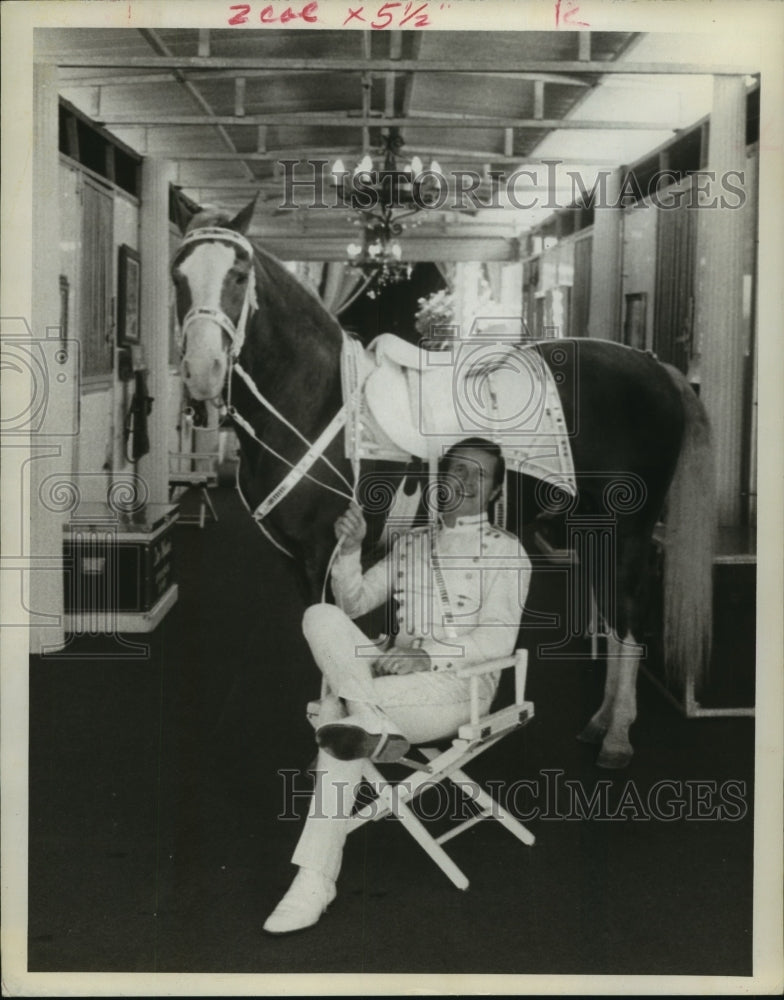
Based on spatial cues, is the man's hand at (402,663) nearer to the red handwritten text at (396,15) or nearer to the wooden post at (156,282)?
the wooden post at (156,282)

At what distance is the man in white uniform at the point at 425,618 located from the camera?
3.07m

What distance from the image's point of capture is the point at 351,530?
3.17 metres

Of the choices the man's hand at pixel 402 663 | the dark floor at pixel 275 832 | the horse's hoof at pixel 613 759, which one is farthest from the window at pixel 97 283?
the horse's hoof at pixel 613 759

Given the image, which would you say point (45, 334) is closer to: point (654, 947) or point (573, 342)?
point (573, 342)

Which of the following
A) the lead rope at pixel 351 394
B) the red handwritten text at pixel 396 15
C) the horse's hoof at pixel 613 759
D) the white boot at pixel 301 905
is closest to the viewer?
the white boot at pixel 301 905

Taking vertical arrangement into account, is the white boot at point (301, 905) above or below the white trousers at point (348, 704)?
below

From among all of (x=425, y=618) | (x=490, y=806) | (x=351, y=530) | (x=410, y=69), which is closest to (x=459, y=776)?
(x=490, y=806)

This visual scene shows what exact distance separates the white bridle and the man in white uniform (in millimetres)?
614

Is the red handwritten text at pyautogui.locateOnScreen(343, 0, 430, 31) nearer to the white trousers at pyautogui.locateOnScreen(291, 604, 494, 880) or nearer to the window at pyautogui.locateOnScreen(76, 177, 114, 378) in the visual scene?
the window at pyautogui.locateOnScreen(76, 177, 114, 378)

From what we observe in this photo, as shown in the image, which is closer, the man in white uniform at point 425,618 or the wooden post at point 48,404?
the man in white uniform at point 425,618

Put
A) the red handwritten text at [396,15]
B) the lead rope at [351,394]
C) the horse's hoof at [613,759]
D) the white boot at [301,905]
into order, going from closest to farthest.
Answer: the white boot at [301,905]
the red handwritten text at [396,15]
the lead rope at [351,394]
the horse's hoof at [613,759]

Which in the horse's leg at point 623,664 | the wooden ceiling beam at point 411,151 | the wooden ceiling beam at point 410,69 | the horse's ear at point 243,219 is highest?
the wooden ceiling beam at point 410,69

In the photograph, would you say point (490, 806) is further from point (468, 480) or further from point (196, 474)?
point (196, 474)

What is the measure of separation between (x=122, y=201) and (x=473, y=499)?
135 centimetres
